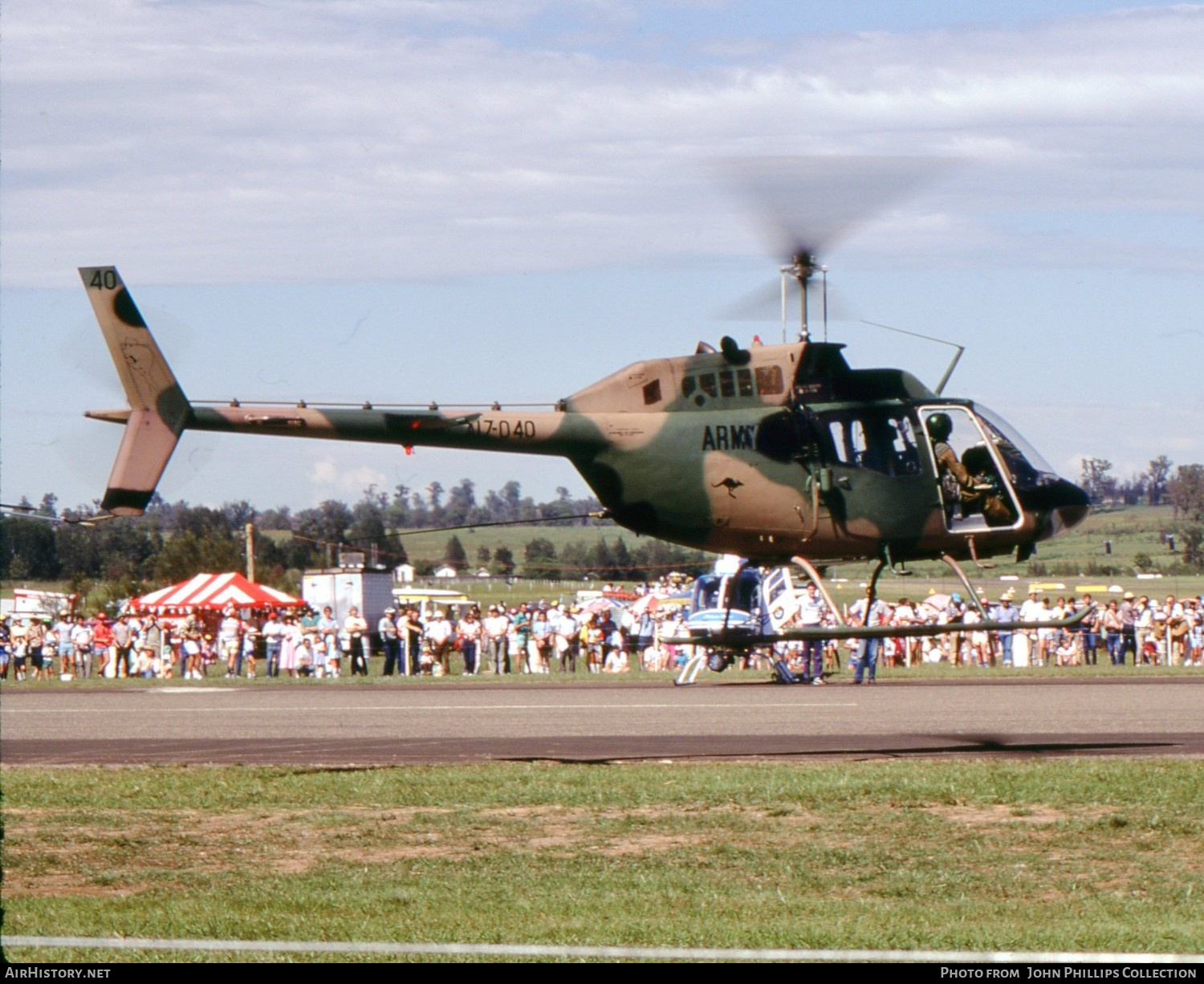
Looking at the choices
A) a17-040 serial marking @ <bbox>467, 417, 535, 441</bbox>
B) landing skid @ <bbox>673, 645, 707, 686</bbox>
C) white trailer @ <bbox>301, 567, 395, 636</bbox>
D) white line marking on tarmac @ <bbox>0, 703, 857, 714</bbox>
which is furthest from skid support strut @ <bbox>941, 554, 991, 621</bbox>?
white trailer @ <bbox>301, 567, 395, 636</bbox>

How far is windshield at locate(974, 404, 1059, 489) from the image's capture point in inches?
702

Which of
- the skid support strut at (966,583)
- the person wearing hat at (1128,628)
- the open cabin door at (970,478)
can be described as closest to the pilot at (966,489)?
the open cabin door at (970,478)

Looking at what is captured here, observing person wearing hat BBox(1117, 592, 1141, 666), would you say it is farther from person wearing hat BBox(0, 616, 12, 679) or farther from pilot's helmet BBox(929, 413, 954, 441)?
person wearing hat BBox(0, 616, 12, 679)

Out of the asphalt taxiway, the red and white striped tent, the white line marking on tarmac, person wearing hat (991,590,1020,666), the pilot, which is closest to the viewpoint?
the pilot

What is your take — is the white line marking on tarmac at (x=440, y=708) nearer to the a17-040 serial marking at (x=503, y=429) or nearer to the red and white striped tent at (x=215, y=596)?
the a17-040 serial marking at (x=503, y=429)

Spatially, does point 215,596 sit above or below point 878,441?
below

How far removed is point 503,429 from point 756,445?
112 inches

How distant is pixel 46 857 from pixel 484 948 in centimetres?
A: 811

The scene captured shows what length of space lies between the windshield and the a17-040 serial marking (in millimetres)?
4992

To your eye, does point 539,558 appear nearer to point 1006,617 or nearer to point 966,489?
point 1006,617

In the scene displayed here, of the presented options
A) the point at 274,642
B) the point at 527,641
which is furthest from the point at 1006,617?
the point at 274,642

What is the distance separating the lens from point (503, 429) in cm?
1805

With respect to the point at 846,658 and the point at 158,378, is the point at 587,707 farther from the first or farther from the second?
the point at 846,658

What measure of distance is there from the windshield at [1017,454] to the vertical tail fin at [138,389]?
351 inches
